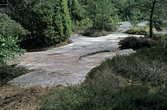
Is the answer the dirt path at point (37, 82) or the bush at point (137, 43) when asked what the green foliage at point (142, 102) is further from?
the bush at point (137, 43)

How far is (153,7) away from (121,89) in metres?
7.40

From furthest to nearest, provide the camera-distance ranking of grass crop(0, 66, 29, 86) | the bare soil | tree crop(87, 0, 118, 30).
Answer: tree crop(87, 0, 118, 30), grass crop(0, 66, 29, 86), the bare soil

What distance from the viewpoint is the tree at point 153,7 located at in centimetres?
1055

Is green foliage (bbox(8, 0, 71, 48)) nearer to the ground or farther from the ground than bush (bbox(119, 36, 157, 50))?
farther from the ground

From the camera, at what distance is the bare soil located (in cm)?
440

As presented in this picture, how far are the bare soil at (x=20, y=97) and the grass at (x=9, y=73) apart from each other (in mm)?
676

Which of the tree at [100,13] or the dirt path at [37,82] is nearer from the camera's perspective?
the dirt path at [37,82]

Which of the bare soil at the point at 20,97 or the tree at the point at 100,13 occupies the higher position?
the tree at the point at 100,13

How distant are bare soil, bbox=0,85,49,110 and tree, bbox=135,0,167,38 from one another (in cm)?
760

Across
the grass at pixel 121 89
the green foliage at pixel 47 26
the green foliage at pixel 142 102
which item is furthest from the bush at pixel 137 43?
the green foliage at pixel 142 102

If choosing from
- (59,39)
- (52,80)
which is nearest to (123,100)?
(52,80)

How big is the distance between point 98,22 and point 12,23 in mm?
13265

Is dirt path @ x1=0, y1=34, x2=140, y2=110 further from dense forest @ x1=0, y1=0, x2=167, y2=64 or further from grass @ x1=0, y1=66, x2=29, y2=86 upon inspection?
dense forest @ x1=0, y1=0, x2=167, y2=64

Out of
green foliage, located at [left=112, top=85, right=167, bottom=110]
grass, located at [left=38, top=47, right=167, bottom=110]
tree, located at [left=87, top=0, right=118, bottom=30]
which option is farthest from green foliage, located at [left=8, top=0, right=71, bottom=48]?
green foliage, located at [left=112, top=85, right=167, bottom=110]
